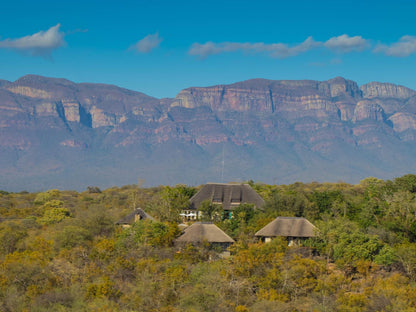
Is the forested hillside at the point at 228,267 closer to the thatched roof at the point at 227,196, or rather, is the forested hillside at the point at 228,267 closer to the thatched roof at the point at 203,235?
the thatched roof at the point at 203,235

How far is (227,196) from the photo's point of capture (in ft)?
247

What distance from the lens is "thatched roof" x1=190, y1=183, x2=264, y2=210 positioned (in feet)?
242

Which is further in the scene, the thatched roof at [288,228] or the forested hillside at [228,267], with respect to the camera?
the thatched roof at [288,228]

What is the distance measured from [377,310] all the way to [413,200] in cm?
2343

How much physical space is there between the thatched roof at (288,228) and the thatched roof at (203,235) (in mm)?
3330

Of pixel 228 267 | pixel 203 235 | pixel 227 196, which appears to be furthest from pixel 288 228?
pixel 227 196

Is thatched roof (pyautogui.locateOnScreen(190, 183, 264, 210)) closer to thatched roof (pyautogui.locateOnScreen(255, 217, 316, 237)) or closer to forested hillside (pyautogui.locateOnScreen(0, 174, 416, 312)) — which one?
forested hillside (pyautogui.locateOnScreen(0, 174, 416, 312))

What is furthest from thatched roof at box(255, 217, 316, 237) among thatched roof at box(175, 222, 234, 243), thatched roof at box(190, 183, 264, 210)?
thatched roof at box(190, 183, 264, 210)

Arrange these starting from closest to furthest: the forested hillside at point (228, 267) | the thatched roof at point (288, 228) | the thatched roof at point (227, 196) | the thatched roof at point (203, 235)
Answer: the forested hillside at point (228, 267)
the thatched roof at point (203, 235)
the thatched roof at point (288, 228)
the thatched roof at point (227, 196)

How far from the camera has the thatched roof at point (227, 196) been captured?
242 feet

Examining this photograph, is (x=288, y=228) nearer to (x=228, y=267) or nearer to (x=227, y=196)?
(x=228, y=267)

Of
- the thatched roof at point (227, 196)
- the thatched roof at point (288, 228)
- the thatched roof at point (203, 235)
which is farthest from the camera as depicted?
the thatched roof at point (227, 196)

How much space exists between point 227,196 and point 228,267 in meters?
31.5


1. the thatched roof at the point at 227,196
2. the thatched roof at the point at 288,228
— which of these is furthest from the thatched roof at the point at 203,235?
the thatched roof at the point at 227,196
